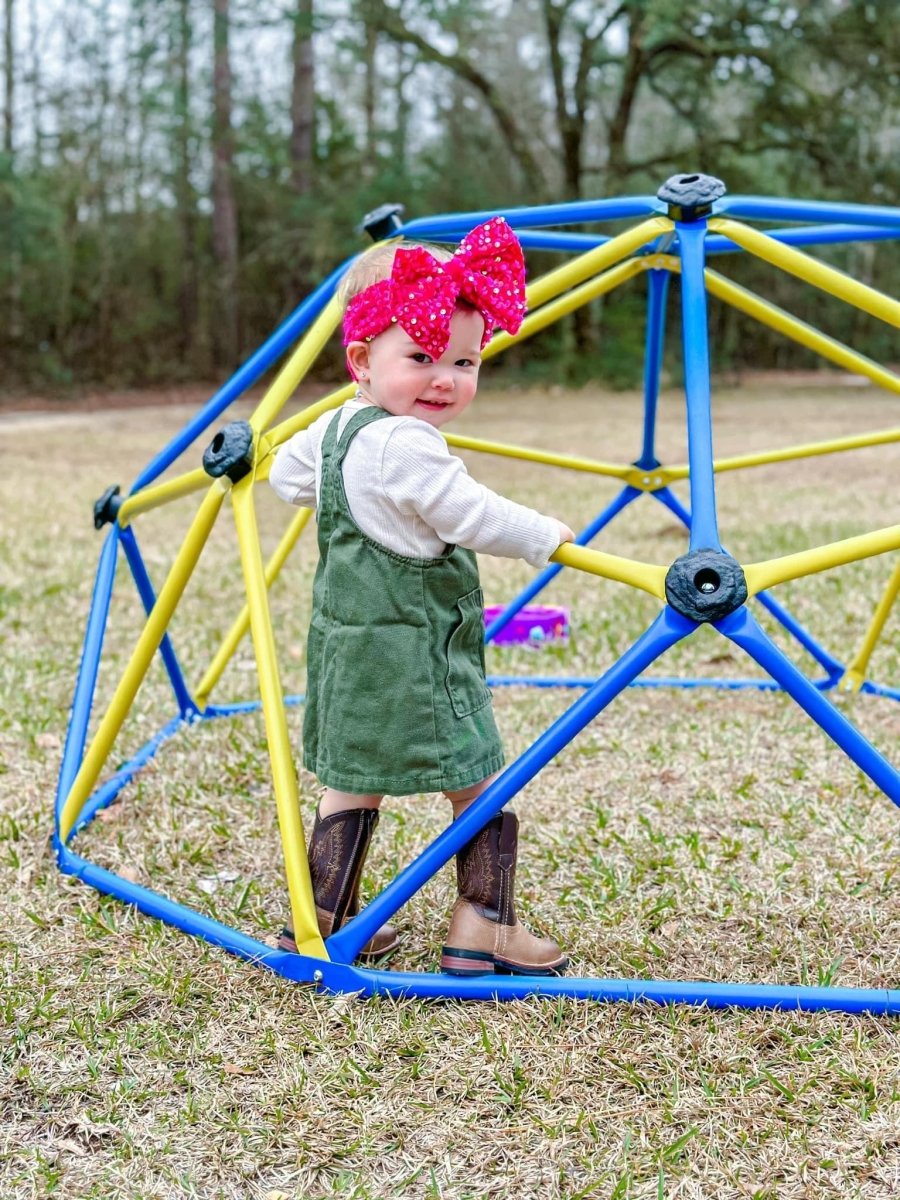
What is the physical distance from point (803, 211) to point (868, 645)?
1632mm

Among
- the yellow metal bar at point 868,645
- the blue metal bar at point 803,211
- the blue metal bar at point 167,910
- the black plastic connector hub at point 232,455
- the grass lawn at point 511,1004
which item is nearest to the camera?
the grass lawn at point 511,1004

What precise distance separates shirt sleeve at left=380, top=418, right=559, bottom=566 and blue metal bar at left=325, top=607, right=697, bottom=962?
0.80 feet

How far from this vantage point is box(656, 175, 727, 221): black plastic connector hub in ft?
8.20

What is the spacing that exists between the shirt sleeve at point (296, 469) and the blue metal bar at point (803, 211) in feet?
3.47

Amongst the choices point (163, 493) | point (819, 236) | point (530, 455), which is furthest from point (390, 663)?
point (819, 236)

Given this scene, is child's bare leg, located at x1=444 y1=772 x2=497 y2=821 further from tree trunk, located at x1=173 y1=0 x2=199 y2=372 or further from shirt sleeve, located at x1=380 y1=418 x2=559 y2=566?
tree trunk, located at x1=173 y1=0 x2=199 y2=372

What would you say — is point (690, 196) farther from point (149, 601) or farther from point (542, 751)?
point (149, 601)

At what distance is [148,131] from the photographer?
64.2ft

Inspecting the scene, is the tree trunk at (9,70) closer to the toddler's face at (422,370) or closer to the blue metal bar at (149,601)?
the blue metal bar at (149,601)

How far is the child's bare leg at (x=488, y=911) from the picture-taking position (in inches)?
89.0

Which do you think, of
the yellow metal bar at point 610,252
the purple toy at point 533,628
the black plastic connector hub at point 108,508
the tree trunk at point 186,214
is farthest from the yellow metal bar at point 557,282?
the tree trunk at point 186,214

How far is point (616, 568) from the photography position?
85.6 inches

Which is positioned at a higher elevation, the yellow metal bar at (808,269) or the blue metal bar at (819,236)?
the blue metal bar at (819,236)

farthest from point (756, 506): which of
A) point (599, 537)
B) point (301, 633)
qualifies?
point (301, 633)
